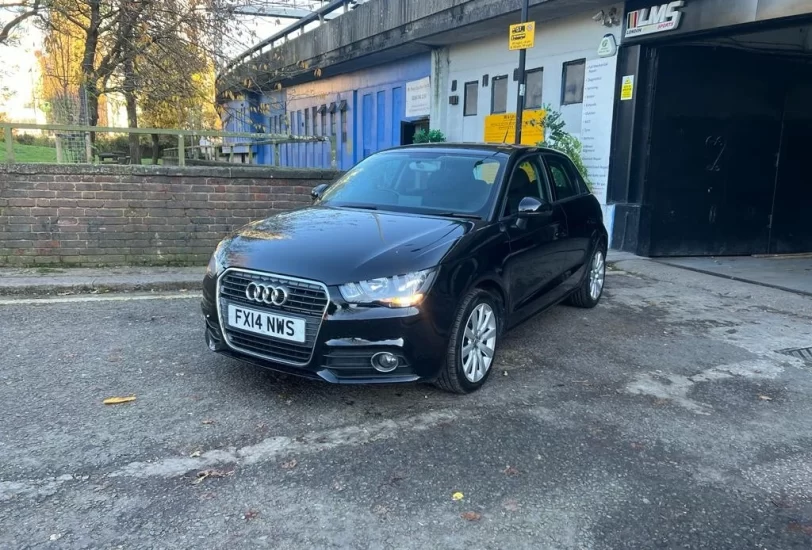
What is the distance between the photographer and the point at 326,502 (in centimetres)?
288

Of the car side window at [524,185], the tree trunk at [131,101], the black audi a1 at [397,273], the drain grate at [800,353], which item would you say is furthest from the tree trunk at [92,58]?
the drain grate at [800,353]

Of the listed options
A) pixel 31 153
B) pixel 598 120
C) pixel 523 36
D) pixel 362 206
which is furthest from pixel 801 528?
pixel 31 153

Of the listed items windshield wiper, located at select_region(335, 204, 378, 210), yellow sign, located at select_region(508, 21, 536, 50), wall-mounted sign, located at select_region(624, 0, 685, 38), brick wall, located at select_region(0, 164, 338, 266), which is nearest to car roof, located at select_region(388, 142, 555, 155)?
windshield wiper, located at select_region(335, 204, 378, 210)

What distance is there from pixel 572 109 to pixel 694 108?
77.7 inches

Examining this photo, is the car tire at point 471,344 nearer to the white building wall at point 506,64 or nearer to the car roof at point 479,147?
the car roof at point 479,147

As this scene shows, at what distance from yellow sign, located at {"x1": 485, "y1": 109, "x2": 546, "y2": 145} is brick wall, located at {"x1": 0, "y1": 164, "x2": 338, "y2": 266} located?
4.76 meters

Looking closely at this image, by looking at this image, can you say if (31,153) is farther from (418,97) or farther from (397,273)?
(418,97)

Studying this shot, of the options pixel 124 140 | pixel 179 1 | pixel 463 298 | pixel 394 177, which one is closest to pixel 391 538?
pixel 463 298

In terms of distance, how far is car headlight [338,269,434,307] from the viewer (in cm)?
358

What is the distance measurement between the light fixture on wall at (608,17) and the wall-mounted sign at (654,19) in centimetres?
27

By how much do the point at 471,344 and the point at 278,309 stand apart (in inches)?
49.6

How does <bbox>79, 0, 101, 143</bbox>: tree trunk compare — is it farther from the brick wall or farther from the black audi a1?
the black audi a1

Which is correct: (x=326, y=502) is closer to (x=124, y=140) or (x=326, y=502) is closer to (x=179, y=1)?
(x=179, y=1)

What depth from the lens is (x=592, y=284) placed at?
21.5ft
